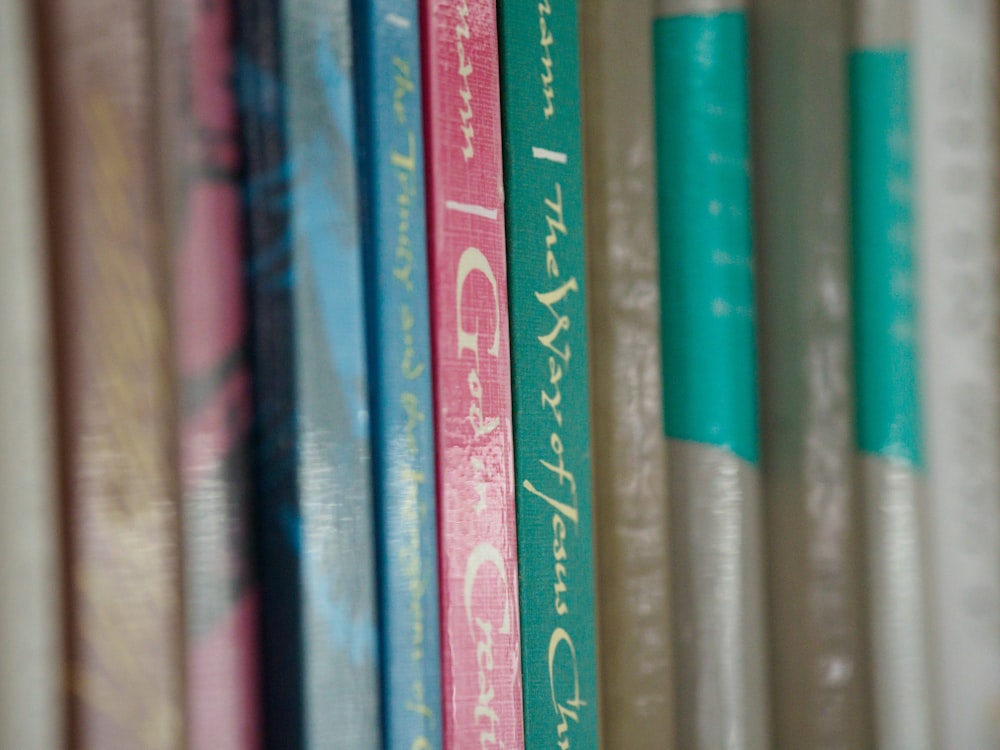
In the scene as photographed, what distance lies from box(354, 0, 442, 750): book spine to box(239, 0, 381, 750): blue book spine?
11 mm

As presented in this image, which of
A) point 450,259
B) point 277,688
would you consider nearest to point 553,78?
point 450,259

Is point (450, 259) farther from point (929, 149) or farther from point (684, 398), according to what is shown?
point (929, 149)

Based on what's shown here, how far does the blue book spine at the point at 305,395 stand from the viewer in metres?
0.25

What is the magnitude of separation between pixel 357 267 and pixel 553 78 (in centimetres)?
12

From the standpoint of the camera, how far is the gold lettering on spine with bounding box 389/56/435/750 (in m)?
0.28

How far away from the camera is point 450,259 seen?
0.30 meters

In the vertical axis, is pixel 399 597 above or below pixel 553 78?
below

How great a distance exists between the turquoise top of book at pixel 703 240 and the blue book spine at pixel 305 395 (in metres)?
0.17

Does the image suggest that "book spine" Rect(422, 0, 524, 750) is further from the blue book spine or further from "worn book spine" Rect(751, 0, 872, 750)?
"worn book spine" Rect(751, 0, 872, 750)

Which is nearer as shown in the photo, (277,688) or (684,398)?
(277,688)

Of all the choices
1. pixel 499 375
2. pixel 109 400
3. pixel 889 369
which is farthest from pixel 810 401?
pixel 109 400

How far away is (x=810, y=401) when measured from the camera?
0.41 m

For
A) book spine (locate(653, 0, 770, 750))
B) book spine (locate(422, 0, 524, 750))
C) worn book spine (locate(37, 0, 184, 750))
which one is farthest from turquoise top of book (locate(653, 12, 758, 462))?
worn book spine (locate(37, 0, 184, 750))

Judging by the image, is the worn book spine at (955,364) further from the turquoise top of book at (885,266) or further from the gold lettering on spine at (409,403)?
the gold lettering on spine at (409,403)
